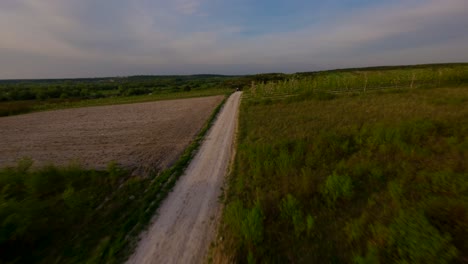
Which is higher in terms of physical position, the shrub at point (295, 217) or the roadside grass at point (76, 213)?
the shrub at point (295, 217)

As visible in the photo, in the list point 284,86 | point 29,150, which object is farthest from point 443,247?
point 284,86

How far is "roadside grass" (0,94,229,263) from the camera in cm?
483

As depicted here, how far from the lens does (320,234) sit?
15.0 feet

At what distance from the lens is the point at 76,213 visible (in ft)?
20.6

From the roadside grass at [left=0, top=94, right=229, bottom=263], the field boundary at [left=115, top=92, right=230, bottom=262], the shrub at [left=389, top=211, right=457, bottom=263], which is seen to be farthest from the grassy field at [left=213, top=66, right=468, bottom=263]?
the roadside grass at [left=0, top=94, right=229, bottom=263]

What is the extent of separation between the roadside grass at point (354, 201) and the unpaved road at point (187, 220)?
19.5 inches

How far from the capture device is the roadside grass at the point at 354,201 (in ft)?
12.3

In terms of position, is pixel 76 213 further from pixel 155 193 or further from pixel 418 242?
pixel 418 242

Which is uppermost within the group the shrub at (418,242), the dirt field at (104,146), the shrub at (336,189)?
the shrub at (418,242)

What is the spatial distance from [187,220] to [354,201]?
4.43m

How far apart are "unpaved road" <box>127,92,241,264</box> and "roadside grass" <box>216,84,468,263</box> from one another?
0.49 metres

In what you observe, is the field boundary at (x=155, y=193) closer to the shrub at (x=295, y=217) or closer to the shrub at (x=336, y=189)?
the shrub at (x=295, y=217)

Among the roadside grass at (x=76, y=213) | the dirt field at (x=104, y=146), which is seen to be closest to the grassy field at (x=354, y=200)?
the roadside grass at (x=76, y=213)

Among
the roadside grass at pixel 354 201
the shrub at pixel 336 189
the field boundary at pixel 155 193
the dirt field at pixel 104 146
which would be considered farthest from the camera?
the dirt field at pixel 104 146
